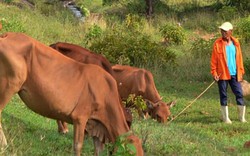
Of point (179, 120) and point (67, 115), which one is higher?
point (67, 115)

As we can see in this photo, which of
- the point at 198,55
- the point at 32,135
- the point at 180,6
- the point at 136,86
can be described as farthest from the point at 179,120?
the point at 180,6

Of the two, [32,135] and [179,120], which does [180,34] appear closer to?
[179,120]

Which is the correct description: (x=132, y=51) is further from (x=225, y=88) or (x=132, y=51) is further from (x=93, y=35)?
(x=225, y=88)

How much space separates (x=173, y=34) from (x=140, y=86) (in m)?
10.0

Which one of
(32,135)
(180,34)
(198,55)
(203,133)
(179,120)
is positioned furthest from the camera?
(180,34)

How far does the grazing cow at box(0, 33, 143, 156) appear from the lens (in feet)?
22.1

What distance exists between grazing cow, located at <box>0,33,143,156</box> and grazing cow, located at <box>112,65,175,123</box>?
4.15m

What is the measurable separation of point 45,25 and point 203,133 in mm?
12551

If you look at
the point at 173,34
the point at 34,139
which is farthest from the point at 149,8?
the point at 34,139

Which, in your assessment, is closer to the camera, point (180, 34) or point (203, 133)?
point (203, 133)

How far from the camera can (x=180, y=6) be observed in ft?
102

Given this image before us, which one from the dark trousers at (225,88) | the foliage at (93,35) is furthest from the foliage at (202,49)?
the dark trousers at (225,88)

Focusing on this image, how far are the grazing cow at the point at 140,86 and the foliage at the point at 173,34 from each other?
9425mm

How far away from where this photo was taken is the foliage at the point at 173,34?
70.4 ft
